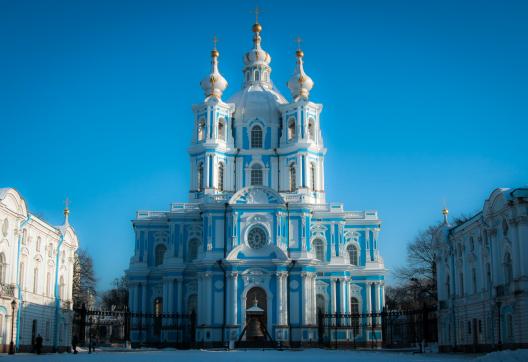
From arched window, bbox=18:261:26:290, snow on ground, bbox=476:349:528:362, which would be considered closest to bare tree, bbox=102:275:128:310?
arched window, bbox=18:261:26:290

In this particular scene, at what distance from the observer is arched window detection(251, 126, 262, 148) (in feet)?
210

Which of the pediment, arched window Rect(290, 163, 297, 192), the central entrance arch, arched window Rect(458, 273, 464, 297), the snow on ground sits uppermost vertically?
arched window Rect(290, 163, 297, 192)

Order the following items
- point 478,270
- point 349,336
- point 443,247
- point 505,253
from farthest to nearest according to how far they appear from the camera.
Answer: point 349,336
point 443,247
point 478,270
point 505,253

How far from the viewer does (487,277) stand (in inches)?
1484

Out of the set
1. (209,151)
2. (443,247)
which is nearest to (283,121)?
(209,151)

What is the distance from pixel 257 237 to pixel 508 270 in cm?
2376

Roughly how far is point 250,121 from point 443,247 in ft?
76.3

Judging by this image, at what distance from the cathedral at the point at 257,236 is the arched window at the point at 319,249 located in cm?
9

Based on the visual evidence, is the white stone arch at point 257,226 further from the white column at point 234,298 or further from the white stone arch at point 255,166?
the white stone arch at point 255,166

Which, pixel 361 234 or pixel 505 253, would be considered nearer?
pixel 505 253

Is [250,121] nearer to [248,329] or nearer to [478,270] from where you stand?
[248,329]

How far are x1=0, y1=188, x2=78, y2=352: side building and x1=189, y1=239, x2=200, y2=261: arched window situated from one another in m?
11.8

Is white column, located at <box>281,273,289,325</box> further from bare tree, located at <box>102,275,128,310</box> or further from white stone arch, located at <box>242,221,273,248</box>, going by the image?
bare tree, located at <box>102,275,128,310</box>

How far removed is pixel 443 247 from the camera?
4641cm
